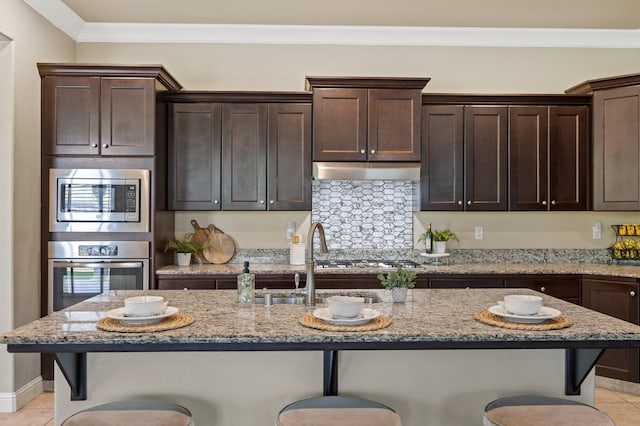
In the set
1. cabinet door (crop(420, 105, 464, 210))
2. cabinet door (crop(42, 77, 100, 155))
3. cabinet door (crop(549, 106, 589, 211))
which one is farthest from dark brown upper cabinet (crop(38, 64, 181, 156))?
cabinet door (crop(549, 106, 589, 211))

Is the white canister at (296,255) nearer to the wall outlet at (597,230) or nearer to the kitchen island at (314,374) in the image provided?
→ the kitchen island at (314,374)

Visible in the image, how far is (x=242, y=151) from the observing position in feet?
13.5

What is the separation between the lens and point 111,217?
12.1ft

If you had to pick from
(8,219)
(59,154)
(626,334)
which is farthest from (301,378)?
(59,154)

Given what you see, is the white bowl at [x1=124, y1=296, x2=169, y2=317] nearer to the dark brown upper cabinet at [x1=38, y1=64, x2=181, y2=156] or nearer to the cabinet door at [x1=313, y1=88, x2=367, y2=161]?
the dark brown upper cabinet at [x1=38, y1=64, x2=181, y2=156]

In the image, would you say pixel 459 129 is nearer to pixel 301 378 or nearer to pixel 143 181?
pixel 143 181

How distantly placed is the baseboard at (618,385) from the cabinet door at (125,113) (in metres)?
3.89

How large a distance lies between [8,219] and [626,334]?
11.8 feet

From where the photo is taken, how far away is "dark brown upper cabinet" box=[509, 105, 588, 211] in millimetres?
4180

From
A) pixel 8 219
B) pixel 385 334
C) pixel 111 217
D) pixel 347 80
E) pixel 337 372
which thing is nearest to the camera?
pixel 385 334

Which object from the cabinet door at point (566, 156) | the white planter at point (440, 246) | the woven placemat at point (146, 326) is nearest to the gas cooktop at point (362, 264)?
the white planter at point (440, 246)

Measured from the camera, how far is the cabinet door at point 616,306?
3664mm

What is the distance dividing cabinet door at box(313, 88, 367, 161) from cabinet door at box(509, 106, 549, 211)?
127 centimetres

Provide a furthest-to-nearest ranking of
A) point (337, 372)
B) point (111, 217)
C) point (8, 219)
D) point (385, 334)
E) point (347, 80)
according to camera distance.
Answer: point (347, 80) → point (111, 217) → point (8, 219) → point (337, 372) → point (385, 334)
